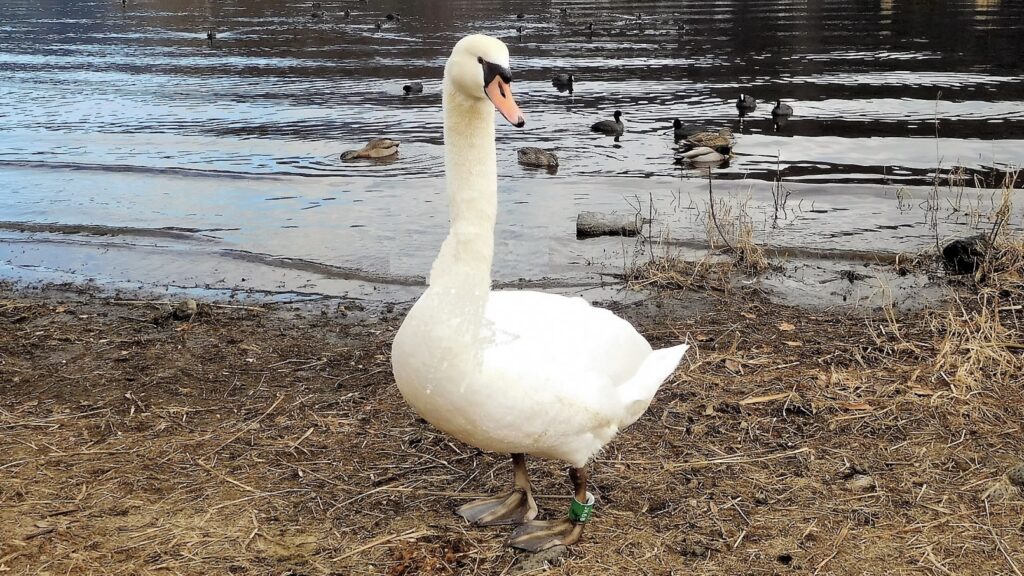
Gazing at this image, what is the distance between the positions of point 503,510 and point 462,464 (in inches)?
24.8

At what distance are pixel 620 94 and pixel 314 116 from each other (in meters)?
6.90

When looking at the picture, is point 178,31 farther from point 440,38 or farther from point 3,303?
point 3,303

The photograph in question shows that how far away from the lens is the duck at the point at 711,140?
15.4 metres

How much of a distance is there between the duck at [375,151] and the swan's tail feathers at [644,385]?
11.7 m

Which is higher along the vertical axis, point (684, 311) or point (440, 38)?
point (440, 38)

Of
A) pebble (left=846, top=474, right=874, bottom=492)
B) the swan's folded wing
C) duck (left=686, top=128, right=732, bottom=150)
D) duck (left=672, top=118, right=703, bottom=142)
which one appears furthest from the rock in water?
duck (left=672, top=118, right=703, bottom=142)

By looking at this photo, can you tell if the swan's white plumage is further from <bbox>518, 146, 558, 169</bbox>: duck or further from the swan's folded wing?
<bbox>518, 146, 558, 169</bbox>: duck

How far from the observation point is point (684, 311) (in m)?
7.43

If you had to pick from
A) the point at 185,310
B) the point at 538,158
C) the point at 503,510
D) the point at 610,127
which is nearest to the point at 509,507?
the point at 503,510

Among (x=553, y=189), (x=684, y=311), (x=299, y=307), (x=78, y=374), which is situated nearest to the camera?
A: (x=78, y=374)

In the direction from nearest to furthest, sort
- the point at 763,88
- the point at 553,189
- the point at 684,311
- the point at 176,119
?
the point at 684,311 → the point at 553,189 → the point at 176,119 → the point at 763,88

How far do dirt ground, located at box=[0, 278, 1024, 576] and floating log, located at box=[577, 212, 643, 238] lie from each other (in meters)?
3.87

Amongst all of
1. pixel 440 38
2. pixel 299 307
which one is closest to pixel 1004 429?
pixel 299 307

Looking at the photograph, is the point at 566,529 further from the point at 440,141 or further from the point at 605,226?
the point at 440,141
